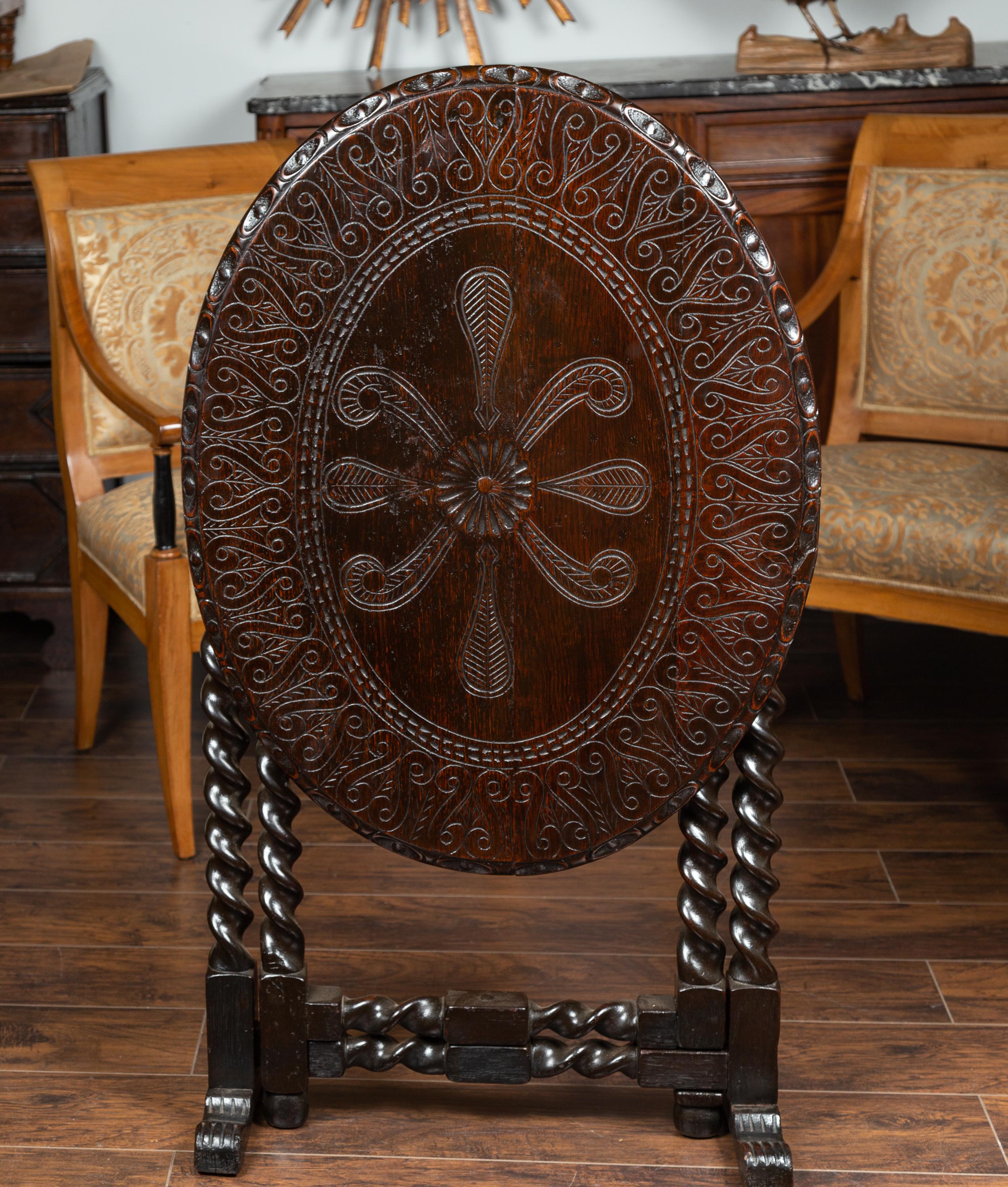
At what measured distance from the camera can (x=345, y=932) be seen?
2127 millimetres

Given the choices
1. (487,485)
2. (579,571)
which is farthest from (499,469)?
(579,571)

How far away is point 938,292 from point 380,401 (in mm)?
1499

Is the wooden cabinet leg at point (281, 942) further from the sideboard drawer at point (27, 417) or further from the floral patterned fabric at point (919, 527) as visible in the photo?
the sideboard drawer at point (27, 417)

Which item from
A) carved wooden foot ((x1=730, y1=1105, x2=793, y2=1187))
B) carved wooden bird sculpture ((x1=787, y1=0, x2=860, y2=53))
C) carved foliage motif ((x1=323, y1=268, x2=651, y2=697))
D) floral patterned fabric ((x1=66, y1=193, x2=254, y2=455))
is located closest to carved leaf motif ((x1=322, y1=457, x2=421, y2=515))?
carved foliage motif ((x1=323, y1=268, x2=651, y2=697))

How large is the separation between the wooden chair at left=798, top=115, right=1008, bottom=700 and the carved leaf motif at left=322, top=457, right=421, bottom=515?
39.4 inches

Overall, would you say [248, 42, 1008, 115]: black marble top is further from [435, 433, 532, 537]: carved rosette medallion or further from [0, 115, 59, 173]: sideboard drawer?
[435, 433, 532, 537]: carved rosette medallion

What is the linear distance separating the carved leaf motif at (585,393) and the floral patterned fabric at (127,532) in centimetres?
92

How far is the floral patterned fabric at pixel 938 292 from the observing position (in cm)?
258

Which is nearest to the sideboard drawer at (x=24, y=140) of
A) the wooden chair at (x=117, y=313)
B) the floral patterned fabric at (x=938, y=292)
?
the wooden chair at (x=117, y=313)

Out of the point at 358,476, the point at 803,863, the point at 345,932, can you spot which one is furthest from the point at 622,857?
the point at 358,476

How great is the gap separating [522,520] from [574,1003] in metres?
0.58

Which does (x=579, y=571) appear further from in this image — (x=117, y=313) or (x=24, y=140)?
(x=24, y=140)

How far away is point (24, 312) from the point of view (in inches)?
114

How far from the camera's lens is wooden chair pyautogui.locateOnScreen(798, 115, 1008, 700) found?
234cm
